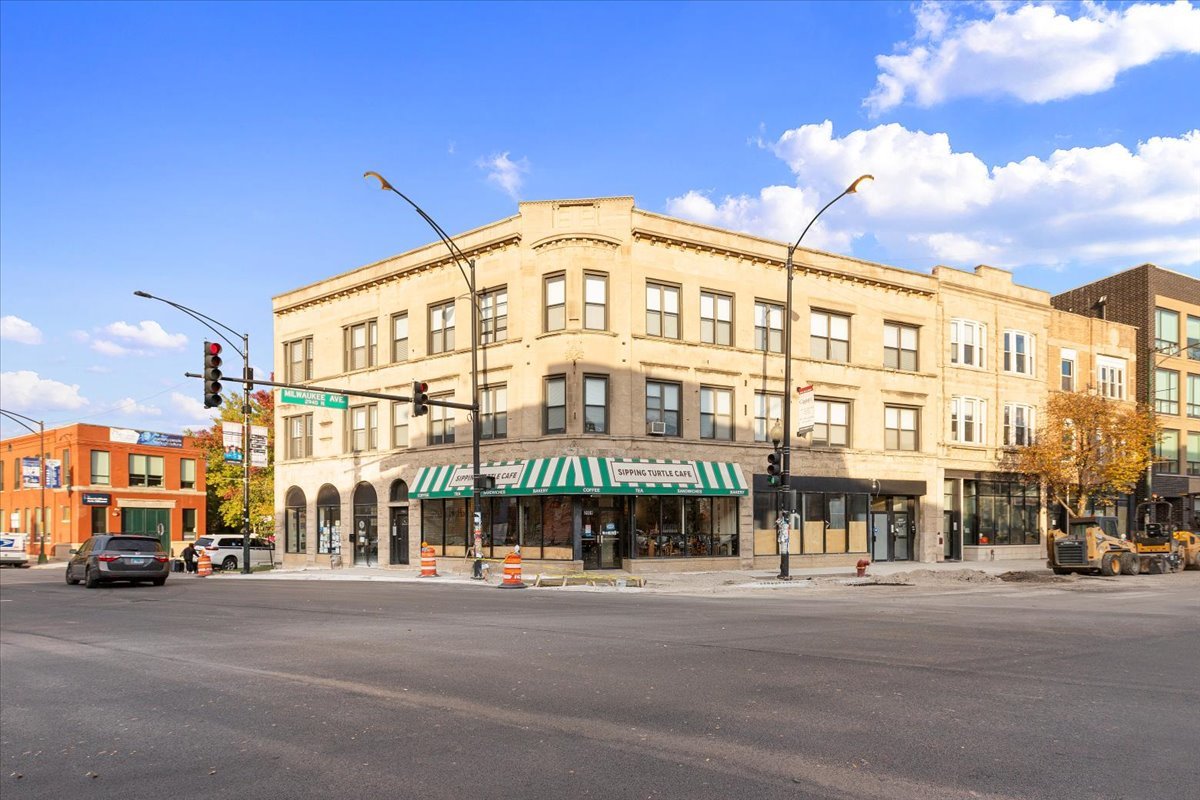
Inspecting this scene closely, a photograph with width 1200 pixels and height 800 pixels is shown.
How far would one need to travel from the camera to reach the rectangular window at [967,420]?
42938 mm

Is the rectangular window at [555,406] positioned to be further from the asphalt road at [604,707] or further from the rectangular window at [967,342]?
the rectangular window at [967,342]

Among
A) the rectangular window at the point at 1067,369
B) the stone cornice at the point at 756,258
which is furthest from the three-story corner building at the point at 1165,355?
the stone cornice at the point at 756,258

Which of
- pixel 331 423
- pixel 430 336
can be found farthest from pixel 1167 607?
pixel 331 423

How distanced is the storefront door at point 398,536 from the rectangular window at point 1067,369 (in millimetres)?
31706

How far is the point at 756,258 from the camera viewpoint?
124 feet

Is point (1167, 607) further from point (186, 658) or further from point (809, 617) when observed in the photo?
point (186, 658)

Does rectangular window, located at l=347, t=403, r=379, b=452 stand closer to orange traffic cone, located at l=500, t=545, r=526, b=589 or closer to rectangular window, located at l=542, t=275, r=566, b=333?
rectangular window, located at l=542, t=275, r=566, b=333

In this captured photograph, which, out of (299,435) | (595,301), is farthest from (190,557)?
(595,301)

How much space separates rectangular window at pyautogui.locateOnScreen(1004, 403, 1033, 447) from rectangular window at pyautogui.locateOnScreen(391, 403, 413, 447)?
88.7ft

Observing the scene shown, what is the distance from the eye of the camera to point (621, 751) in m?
7.25

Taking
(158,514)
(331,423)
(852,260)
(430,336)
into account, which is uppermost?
(852,260)

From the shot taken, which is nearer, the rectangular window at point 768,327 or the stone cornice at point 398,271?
the stone cornice at point 398,271

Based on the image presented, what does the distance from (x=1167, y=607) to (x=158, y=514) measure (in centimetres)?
6659

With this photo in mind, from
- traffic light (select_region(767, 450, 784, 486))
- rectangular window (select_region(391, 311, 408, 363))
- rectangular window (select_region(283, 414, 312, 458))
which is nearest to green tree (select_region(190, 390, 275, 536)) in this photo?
rectangular window (select_region(283, 414, 312, 458))
